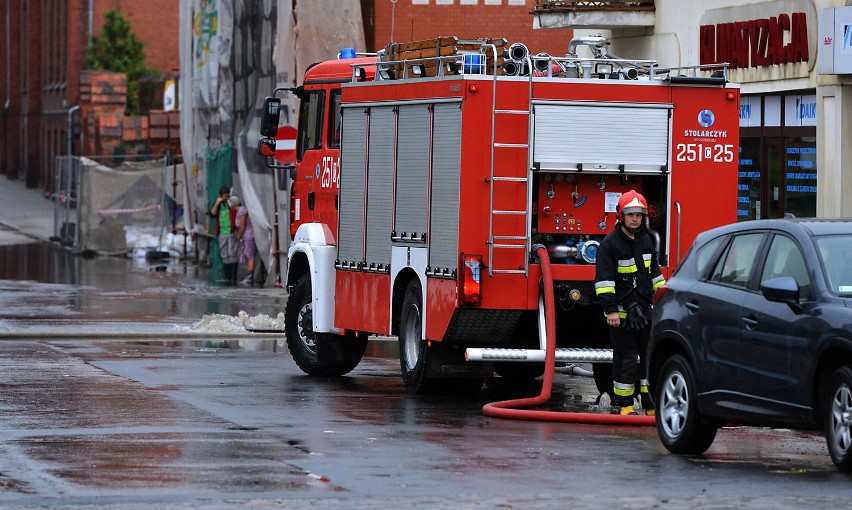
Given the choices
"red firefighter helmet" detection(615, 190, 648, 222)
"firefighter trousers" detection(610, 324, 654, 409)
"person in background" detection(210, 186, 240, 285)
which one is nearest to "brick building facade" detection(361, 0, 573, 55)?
"person in background" detection(210, 186, 240, 285)

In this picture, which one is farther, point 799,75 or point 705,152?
point 799,75

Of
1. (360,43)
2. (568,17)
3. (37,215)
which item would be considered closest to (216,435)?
(568,17)

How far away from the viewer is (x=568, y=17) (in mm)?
26453

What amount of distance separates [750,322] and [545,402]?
12.9ft

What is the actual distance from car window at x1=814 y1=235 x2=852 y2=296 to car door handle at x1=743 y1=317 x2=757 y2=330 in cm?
56

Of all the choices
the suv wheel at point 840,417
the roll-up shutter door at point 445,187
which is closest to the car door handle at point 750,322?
the suv wheel at point 840,417

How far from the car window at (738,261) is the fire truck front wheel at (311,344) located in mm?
6155

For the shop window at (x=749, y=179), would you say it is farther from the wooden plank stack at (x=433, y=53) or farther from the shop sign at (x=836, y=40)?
the wooden plank stack at (x=433, y=53)

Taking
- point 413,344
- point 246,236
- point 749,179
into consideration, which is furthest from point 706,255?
point 246,236

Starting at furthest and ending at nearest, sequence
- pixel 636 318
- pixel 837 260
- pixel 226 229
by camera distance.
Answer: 1. pixel 226 229
2. pixel 636 318
3. pixel 837 260

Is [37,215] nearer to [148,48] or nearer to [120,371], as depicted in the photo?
[148,48]

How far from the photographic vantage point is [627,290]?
13266 millimetres

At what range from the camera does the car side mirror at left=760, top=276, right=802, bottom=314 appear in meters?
9.95

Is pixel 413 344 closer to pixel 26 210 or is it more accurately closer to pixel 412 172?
pixel 412 172
